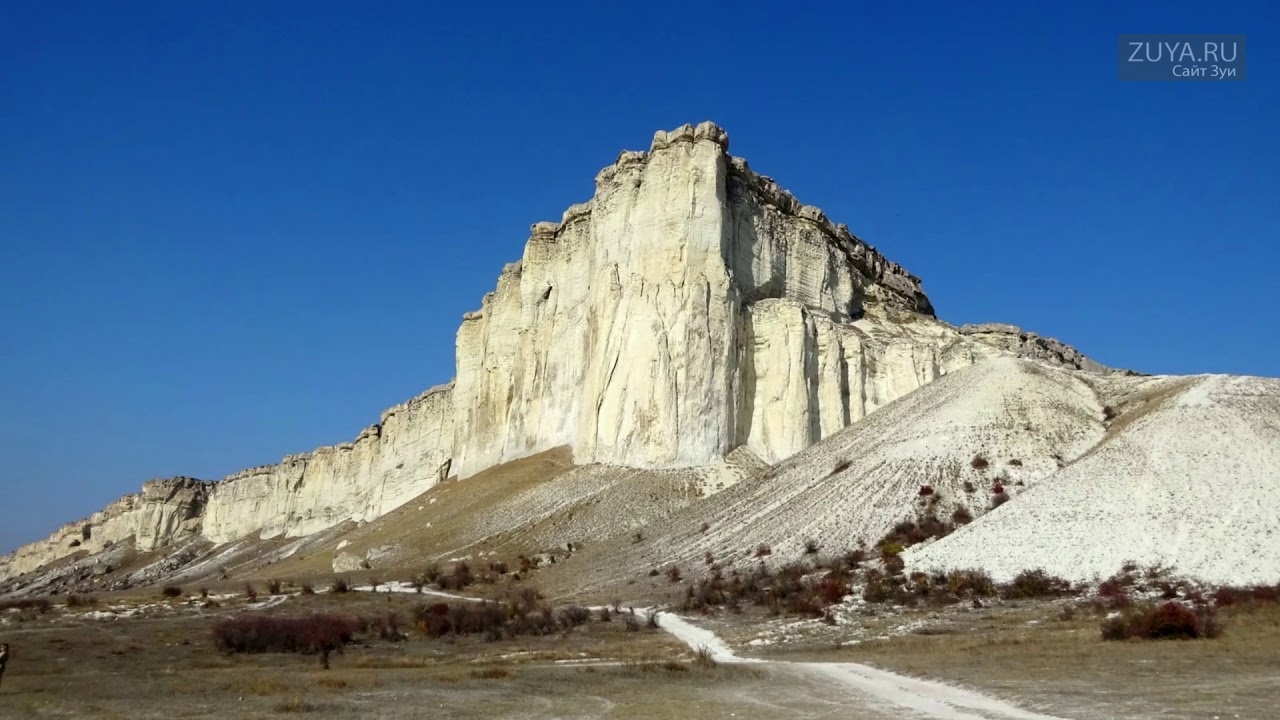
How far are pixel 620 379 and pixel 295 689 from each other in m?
38.8

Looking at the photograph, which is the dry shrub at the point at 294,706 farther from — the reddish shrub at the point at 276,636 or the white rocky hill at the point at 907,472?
the white rocky hill at the point at 907,472

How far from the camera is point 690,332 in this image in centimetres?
5166

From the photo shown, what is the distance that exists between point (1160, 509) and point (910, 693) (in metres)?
16.3

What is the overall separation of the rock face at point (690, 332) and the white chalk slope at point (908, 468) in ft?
31.9

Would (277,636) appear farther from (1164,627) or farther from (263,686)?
(1164,627)

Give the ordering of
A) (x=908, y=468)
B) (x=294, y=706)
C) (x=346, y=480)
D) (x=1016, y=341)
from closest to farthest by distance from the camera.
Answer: (x=294, y=706), (x=908, y=468), (x=1016, y=341), (x=346, y=480)

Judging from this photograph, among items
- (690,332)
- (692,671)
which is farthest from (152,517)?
(692,671)

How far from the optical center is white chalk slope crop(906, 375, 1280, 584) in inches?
957

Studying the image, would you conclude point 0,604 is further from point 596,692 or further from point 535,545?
point 596,692

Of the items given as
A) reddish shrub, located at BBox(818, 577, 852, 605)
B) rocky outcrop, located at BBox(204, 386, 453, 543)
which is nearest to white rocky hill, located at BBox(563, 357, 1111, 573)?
reddish shrub, located at BBox(818, 577, 852, 605)

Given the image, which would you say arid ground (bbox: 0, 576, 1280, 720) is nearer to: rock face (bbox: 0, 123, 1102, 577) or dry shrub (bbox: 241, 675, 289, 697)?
dry shrub (bbox: 241, 675, 289, 697)

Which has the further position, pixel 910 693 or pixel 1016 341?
pixel 1016 341

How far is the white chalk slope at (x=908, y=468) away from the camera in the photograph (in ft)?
109

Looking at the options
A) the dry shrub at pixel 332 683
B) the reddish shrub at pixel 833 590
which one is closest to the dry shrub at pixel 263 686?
the dry shrub at pixel 332 683
